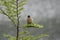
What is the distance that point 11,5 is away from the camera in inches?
253

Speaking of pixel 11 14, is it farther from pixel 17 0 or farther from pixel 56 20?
pixel 56 20

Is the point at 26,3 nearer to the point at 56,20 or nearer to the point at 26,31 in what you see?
the point at 26,31

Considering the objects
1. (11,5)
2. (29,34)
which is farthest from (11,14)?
(29,34)

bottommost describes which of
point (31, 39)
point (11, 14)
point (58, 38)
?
point (58, 38)

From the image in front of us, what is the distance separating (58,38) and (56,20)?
3980 millimetres

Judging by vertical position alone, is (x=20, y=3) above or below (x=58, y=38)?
above

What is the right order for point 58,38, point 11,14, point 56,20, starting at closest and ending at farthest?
point 11,14 < point 58,38 < point 56,20

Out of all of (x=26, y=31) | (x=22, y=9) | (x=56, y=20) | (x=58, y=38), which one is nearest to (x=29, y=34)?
(x=26, y=31)

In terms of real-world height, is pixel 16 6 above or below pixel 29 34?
above

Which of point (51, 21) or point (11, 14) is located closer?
point (11, 14)

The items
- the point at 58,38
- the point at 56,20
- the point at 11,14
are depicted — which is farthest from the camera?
the point at 56,20

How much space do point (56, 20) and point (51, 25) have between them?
0.62m

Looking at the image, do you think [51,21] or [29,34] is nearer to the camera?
[29,34]

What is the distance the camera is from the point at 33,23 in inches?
253
